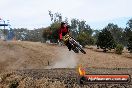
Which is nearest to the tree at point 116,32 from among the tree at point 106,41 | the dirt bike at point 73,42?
the tree at point 106,41

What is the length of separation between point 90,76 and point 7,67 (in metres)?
44.2

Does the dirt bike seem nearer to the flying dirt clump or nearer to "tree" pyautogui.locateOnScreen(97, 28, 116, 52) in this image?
the flying dirt clump

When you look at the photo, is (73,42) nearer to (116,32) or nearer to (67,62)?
(67,62)

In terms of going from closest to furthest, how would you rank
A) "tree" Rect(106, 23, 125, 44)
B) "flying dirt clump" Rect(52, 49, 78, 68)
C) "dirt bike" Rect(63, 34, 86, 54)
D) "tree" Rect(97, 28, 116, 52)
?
"dirt bike" Rect(63, 34, 86, 54) → "flying dirt clump" Rect(52, 49, 78, 68) → "tree" Rect(97, 28, 116, 52) → "tree" Rect(106, 23, 125, 44)

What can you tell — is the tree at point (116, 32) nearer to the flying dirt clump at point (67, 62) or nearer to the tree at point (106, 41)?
the tree at point (106, 41)

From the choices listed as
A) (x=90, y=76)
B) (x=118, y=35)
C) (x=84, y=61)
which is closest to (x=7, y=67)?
(x=84, y=61)

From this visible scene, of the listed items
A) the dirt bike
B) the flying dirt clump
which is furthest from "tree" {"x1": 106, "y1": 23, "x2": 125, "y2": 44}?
the dirt bike

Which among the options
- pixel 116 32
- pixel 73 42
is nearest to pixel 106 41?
pixel 73 42

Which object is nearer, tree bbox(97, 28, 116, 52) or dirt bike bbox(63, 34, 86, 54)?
dirt bike bbox(63, 34, 86, 54)

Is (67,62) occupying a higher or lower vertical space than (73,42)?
lower

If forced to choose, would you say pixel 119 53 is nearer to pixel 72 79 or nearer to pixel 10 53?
pixel 10 53

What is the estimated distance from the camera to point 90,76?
13.6 m

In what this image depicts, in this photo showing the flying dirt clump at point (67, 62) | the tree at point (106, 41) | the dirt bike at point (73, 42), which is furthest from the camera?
the tree at point (106, 41)

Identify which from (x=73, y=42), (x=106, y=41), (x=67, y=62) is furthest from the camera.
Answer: (x=106, y=41)
